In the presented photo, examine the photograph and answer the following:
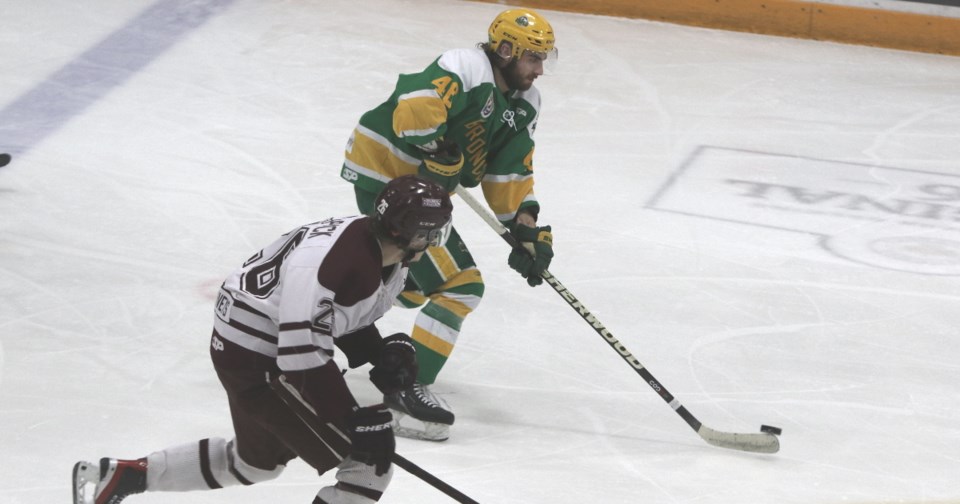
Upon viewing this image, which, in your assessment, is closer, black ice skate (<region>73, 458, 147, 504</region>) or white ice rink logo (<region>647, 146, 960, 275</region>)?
black ice skate (<region>73, 458, 147, 504</region>)

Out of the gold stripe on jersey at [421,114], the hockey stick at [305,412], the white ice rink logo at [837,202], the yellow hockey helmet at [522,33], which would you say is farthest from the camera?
the white ice rink logo at [837,202]

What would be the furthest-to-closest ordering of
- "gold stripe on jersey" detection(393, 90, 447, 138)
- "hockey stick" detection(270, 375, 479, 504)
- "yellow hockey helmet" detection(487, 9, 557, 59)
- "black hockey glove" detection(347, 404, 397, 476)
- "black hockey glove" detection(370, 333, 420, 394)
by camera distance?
1. "yellow hockey helmet" detection(487, 9, 557, 59)
2. "gold stripe on jersey" detection(393, 90, 447, 138)
3. "black hockey glove" detection(370, 333, 420, 394)
4. "hockey stick" detection(270, 375, 479, 504)
5. "black hockey glove" detection(347, 404, 397, 476)

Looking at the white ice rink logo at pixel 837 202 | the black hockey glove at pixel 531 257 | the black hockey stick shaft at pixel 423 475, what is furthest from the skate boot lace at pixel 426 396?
the white ice rink logo at pixel 837 202

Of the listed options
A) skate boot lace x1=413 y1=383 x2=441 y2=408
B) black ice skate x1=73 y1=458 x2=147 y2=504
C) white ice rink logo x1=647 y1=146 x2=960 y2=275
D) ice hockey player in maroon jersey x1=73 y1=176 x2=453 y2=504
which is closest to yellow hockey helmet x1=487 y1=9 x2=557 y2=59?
skate boot lace x1=413 y1=383 x2=441 y2=408

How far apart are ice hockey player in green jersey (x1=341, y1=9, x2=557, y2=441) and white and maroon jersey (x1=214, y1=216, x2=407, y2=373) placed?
0.83 m

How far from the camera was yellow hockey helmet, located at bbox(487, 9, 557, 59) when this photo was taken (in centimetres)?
378

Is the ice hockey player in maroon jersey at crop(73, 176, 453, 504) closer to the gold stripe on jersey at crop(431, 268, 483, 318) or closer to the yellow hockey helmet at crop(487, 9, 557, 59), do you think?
the gold stripe on jersey at crop(431, 268, 483, 318)

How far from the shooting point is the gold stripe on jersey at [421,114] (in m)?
3.67

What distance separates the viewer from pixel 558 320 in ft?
15.2

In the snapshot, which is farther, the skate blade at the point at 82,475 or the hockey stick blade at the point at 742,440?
the hockey stick blade at the point at 742,440

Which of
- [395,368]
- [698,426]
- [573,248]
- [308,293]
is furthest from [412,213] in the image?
[573,248]

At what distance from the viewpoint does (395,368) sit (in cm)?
295

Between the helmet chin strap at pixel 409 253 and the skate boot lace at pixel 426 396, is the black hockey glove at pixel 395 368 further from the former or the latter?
the skate boot lace at pixel 426 396

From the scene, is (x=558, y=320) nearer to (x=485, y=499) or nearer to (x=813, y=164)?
(x=485, y=499)
